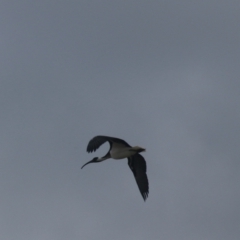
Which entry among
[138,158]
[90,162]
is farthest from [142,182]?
[90,162]

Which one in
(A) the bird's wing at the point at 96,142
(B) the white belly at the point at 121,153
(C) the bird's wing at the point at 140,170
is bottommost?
(C) the bird's wing at the point at 140,170

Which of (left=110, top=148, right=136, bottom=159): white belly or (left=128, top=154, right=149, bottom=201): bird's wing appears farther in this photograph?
(left=128, top=154, right=149, bottom=201): bird's wing

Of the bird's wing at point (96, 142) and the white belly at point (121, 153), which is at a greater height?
the bird's wing at point (96, 142)

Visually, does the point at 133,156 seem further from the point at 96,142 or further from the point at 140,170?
the point at 96,142

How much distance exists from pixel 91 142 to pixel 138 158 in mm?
3438

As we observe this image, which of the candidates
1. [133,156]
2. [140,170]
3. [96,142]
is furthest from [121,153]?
[96,142]

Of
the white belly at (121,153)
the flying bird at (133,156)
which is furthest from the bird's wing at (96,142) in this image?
the white belly at (121,153)

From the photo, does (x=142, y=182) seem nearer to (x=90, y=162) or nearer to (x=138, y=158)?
(x=138, y=158)

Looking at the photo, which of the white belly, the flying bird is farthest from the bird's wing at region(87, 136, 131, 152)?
the white belly

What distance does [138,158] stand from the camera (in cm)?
5659

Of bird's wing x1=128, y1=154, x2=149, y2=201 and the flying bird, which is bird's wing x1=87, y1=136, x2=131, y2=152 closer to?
the flying bird

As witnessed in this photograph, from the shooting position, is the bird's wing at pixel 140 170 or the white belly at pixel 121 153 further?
the bird's wing at pixel 140 170

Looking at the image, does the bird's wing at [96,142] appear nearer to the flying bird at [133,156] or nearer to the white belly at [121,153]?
the flying bird at [133,156]

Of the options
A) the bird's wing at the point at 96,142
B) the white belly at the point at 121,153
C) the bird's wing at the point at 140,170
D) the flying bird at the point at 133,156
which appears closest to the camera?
the bird's wing at the point at 96,142
